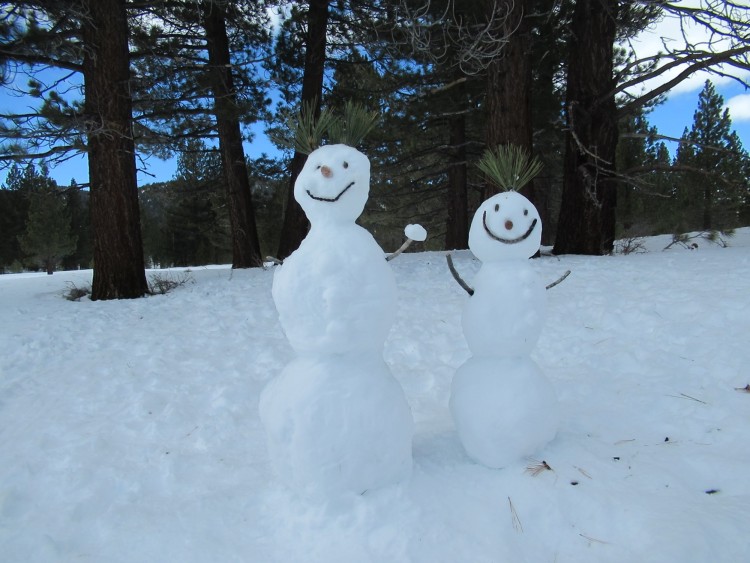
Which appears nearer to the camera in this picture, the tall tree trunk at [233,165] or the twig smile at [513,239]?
the twig smile at [513,239]

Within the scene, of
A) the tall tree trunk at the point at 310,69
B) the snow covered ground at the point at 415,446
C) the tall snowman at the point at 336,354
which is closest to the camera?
the snow covered ground at the point at 415,446

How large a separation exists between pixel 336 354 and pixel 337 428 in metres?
0.32

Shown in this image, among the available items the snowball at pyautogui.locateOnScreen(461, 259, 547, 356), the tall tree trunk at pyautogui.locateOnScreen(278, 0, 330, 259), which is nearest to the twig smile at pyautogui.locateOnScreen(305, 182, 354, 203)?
the snowball at pyautogui.locateOnScreen(461, 259, 547, 356)

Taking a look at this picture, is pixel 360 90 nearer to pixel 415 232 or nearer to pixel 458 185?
pixel 458 185

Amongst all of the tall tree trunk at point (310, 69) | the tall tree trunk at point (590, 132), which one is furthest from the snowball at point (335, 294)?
the tall tree trunk at point (310, 69)

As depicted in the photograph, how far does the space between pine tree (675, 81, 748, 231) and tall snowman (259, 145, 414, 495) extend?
11.0 m

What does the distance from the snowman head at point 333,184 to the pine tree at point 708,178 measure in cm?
1089

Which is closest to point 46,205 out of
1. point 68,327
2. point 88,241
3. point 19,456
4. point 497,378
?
point 88,241

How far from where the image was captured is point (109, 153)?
596 cm

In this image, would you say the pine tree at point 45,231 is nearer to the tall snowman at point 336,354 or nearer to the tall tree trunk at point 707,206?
the tall snowman at point 336,354

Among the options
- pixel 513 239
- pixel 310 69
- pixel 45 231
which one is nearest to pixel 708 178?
pixel 310 69

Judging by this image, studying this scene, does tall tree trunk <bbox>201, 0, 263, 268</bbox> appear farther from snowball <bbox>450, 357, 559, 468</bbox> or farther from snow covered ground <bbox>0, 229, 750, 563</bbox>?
snowball <bbox>450, 357, 559, 468</bbox>

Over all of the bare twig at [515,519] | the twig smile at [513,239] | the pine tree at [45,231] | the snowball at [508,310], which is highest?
the pine tree at [45,231]

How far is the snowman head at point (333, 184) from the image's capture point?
2078 millimetres
